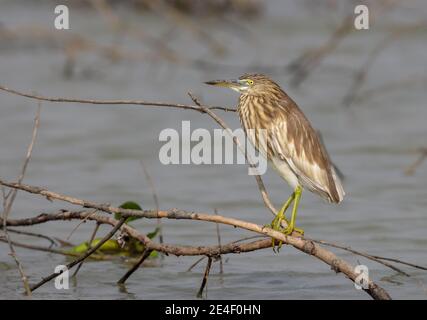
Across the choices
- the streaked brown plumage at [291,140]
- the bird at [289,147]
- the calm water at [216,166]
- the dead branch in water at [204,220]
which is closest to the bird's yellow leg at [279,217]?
the bird at [289,147]

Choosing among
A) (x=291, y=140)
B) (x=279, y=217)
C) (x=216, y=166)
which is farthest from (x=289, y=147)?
(x=216, y=166)

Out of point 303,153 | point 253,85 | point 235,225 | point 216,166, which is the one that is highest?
point 216,166

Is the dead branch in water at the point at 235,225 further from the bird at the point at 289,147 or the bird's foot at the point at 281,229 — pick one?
the bird at the point at 289,147

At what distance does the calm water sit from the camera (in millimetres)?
6477

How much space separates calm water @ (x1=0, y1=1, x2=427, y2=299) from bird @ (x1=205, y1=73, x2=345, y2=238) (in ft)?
2.20

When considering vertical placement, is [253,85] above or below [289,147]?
above

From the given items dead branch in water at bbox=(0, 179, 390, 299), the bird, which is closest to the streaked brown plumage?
the bird

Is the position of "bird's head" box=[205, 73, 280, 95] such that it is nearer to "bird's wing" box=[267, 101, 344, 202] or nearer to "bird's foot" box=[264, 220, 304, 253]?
"bird's wing" box=[267, 101, 344, 202]

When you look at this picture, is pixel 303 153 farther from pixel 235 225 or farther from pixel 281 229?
pixel 235 225

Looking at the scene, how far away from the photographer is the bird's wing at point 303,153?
572cm

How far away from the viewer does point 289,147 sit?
18.8 feet

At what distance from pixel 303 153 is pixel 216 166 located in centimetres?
361

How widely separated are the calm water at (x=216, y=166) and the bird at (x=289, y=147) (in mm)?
671
